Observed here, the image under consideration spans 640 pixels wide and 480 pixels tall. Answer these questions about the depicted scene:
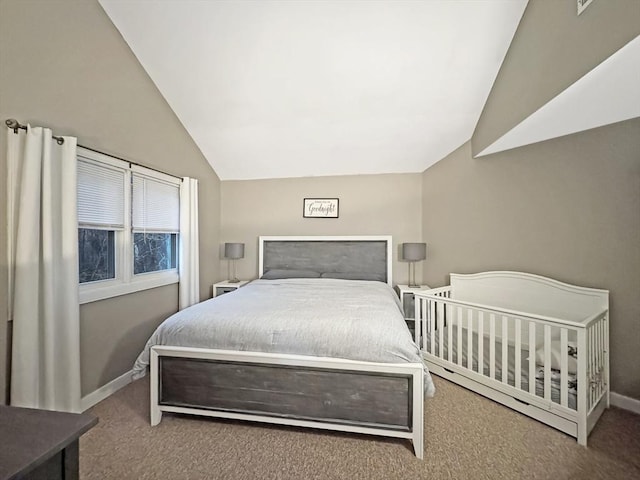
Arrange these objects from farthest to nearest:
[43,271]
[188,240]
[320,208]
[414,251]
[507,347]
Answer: [320,208] < [414,251] < [188,240] < [507,347] < [43,271]

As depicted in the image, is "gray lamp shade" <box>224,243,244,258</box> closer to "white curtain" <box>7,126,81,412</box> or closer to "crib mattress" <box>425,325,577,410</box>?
"white curtain" <box>7,126,81,412</box>

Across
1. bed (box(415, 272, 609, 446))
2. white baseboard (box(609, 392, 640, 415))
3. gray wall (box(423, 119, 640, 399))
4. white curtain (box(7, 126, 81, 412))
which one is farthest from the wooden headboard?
white curtain (box(7, 126, 81, 412))

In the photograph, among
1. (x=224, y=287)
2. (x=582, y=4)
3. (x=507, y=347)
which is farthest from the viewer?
(x=224, y=287)

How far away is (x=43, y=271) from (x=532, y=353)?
337 centimetres

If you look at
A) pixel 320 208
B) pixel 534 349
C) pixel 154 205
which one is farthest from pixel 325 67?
pixel 534 349

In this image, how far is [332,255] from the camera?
13.5ft

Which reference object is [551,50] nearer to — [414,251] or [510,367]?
[414,251]

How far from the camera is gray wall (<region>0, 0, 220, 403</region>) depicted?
5.85ft

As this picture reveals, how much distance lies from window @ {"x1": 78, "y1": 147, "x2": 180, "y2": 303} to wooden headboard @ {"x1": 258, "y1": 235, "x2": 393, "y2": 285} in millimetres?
1367

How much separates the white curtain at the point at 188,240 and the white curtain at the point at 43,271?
132cm

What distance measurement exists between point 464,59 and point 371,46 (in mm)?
823

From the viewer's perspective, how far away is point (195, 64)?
270 cm

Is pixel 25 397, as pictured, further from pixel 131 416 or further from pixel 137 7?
pixel 137 7

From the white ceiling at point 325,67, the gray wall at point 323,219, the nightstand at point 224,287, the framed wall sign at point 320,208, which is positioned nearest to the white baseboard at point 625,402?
the gray wall at point 323,219
